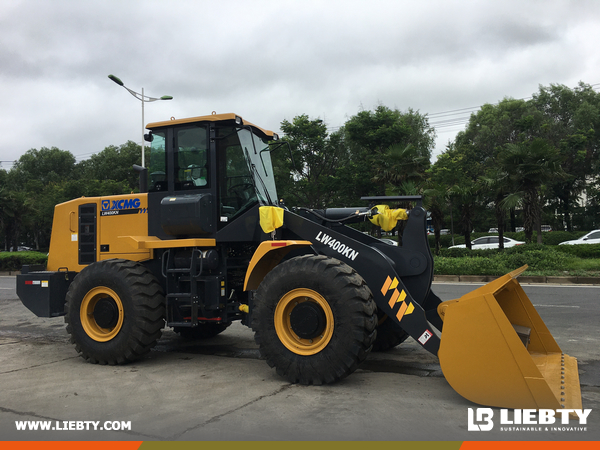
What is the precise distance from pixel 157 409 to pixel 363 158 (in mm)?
25513

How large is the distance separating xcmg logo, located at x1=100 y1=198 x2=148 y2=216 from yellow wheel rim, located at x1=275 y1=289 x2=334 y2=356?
2684 millimetres

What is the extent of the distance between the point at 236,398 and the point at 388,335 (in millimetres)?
2523

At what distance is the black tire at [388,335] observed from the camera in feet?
21.3

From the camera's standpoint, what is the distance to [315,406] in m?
4.43

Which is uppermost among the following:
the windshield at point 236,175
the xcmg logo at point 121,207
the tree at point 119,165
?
the tree at point 119,165

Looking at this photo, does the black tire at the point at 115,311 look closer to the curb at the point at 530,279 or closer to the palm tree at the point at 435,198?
the curb at the point at 530,279

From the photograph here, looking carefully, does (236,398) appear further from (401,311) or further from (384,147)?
(384,147)

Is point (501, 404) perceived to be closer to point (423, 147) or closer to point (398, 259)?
point (398, 259)

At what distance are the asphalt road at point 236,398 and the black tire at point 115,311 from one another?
233 mm

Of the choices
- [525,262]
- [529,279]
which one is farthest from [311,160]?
[529,279]

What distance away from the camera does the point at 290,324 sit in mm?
5301

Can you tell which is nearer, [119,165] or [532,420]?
[532,420]

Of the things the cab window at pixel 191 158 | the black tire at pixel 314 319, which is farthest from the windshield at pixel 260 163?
the black tire at pixel 314 319

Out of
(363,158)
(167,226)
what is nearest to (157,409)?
(167,226)
